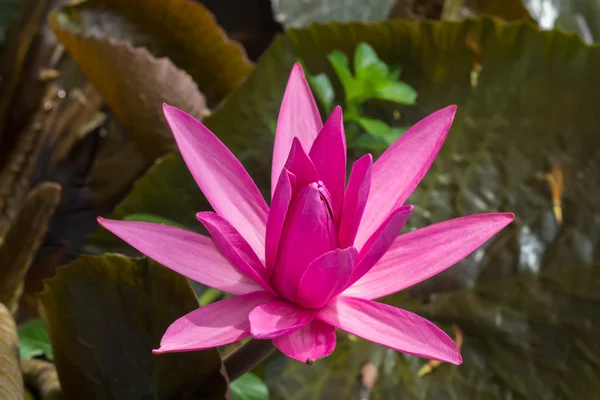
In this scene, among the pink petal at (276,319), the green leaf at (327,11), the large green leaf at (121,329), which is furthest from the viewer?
the green leaf at (327,11)

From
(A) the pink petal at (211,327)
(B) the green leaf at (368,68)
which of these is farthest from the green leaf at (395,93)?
(A) the pink petal at (211,327)

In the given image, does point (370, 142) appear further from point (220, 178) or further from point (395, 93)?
point (220, 178)

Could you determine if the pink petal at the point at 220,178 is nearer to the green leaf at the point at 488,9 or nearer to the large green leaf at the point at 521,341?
the large green leaf at the point at 521,341

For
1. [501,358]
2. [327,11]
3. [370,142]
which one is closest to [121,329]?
[370,142]

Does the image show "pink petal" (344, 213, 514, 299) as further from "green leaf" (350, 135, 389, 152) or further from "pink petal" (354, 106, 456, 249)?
"green leaf" (350, 135, 389, 152)

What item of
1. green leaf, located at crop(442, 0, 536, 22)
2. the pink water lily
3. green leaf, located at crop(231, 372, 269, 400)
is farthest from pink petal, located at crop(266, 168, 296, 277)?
green leaf, located at crop(442, 0, 536, 22)

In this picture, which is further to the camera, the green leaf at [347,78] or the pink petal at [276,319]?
the green leaf at [347,78]

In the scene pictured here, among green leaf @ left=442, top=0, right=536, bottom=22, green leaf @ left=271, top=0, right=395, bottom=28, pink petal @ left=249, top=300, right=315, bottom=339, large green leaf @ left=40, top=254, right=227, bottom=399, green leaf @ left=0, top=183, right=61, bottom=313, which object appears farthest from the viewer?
green leaf @ left=271, top=0, right=395, bottom=28

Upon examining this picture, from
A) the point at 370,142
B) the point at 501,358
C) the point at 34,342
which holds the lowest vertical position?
the point at 501,358
